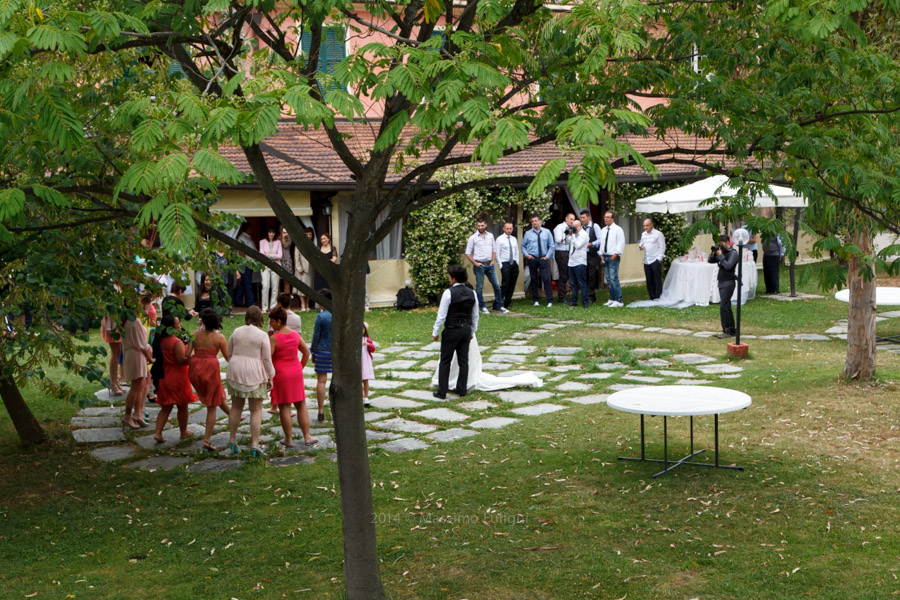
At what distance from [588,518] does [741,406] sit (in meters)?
1.76

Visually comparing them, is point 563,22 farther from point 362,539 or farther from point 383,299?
point 383,299

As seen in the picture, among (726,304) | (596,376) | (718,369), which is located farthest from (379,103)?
(726,304)

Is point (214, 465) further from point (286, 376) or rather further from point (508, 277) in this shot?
point (508, 277)

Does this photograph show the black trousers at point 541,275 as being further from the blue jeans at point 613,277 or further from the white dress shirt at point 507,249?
the blue jeans at point 613,277

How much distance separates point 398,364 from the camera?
14.4 metres

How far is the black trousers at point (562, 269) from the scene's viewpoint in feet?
67.5

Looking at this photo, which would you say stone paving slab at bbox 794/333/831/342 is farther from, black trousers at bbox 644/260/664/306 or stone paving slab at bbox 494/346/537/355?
black trousers at bbox 644/260/664/306

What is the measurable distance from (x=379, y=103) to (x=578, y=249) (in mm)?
13965

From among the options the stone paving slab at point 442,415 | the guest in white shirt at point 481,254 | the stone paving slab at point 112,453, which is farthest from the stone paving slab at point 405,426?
the guest in white shirt at point 481,254

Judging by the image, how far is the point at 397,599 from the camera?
6.29 metres

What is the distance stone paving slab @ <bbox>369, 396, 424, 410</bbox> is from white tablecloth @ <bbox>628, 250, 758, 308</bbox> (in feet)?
30.7

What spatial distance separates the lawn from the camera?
6512 mm

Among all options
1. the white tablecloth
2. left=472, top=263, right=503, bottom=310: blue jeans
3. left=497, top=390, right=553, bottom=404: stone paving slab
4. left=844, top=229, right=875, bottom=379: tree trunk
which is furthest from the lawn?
the white tablecloth

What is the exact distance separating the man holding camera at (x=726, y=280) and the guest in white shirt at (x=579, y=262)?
4.24m
